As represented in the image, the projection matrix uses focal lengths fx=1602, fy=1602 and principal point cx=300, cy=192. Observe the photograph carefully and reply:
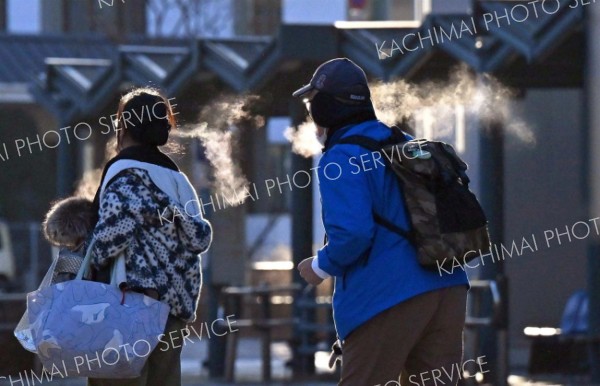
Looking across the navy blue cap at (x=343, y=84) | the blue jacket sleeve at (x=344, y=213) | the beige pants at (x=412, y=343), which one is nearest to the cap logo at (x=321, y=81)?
the navy blue cap at (x=343, y=84)

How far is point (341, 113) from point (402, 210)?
39 cm

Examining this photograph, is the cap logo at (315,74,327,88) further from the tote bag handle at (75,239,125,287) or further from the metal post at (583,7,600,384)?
the metal post at (583,7,600,384)

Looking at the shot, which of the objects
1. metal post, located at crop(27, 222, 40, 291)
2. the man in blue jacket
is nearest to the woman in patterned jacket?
the man in blue jacket

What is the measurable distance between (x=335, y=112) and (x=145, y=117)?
2.83ft

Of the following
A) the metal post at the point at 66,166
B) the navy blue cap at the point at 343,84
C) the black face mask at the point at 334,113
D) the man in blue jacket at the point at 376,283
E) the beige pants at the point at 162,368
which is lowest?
the beige pants at the point at 162,368

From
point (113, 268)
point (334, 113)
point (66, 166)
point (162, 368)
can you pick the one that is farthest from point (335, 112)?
point (66, 166)

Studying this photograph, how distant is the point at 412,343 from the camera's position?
16.4 ft

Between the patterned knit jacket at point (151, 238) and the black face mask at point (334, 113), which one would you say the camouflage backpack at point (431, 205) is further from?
the patterned knit jacket at point (151, 238)

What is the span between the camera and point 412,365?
16.8 ft

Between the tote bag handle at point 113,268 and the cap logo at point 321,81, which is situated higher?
the cap logo at point 321,81

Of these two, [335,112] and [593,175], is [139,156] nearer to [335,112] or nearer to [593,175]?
[335,112]

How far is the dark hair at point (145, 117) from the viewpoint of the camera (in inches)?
224

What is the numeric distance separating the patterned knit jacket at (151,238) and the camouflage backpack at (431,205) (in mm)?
832

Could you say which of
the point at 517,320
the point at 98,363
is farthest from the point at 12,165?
the point at 98,363
